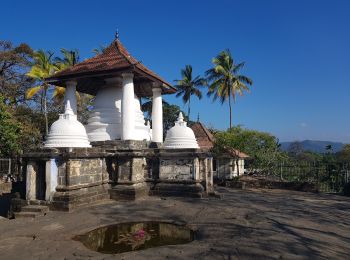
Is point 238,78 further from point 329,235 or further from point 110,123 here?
point 329,235

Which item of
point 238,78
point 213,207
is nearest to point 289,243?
point 213,207

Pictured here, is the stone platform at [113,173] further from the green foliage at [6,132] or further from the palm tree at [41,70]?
the palm tree at [41,70]

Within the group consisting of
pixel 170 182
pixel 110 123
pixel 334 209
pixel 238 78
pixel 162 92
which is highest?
pixel 238 78

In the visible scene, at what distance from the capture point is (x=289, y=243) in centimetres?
612

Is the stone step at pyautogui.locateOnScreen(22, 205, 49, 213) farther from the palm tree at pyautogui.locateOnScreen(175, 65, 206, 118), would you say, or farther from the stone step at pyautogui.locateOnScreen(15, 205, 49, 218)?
the palm tree at pyautogui.locateOnScreen(175, 65, 206, 118)

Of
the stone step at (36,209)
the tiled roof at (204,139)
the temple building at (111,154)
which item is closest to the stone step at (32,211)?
the stone step at (36,209)

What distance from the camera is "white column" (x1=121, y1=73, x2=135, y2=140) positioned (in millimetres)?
11852

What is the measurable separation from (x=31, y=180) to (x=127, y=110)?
3.96 meters

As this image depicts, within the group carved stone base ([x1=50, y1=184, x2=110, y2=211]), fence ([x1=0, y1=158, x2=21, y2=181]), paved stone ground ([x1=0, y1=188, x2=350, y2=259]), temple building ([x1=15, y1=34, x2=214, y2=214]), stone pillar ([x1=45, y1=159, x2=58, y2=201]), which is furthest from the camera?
fence ([x1=0, y1=158, x2=21, y2=181])

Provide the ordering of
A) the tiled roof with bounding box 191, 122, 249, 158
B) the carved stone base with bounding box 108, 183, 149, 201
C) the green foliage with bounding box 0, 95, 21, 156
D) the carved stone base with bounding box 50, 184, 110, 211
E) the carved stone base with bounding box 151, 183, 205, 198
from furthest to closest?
1. the tiled roof with bounding box 191, 122, 249, 158
2. the green foliage with bounding box 0, 95, 21, 156
3. the carved stone base with bounding box 151, 183, 205, 198
4. the carved stone base with bounding box 108, 183, 149, 201
5. the carved stone base with bounding box 50, 184, 110, 211

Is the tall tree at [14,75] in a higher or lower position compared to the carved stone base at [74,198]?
higher

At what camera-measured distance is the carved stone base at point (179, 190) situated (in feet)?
37.9

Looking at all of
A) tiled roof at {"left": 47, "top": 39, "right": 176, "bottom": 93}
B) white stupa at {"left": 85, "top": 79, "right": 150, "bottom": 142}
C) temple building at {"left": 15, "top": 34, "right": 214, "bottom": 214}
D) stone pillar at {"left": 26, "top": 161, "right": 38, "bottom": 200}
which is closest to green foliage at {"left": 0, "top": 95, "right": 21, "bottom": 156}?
temple building at {"left": 15, "top": 34, "right": 214, "bottom": 214}

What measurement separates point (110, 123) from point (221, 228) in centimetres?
703
